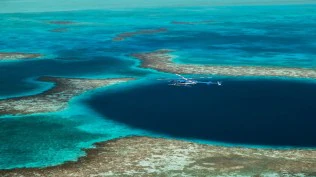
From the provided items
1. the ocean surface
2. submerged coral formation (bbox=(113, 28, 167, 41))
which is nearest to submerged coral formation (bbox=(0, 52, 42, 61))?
the ocean surface

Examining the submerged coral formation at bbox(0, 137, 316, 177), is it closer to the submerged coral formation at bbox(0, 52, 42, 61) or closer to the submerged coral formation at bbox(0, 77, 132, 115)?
the submerged coral formation at bbox(0, 77, 132, 115)

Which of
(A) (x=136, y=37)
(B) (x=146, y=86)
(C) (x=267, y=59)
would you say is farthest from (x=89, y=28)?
(B) (x=146, y=86)

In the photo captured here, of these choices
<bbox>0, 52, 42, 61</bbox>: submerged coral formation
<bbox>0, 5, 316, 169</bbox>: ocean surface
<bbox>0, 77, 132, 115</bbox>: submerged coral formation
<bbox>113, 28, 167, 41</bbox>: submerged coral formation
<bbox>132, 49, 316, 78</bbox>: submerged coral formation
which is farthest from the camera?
<bbox>113, 28, 167, 41</bbox>: submerged coral formation

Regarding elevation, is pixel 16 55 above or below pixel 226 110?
above

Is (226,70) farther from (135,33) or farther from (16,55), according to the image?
(135,33)

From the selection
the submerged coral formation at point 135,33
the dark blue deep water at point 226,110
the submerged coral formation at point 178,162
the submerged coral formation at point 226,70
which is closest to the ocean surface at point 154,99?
the dark blue deep water at point 226,110

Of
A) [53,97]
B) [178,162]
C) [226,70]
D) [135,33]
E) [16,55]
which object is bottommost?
[178,162]

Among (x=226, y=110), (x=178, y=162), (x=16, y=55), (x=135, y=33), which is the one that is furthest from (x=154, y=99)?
(x=135, y=33)
